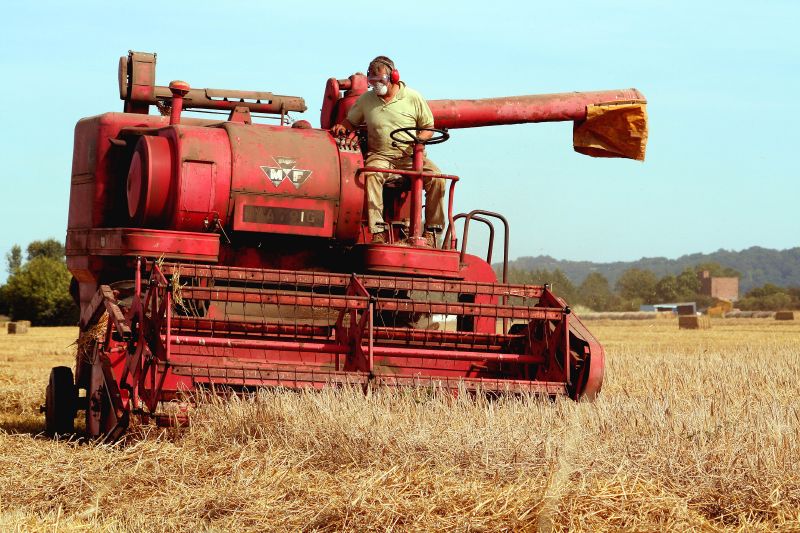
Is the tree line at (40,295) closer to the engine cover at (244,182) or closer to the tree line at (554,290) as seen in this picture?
the tree line at (554,290)

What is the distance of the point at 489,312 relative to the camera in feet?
25.3

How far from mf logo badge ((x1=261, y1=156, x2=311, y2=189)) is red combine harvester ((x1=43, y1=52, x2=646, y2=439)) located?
0.01 metres

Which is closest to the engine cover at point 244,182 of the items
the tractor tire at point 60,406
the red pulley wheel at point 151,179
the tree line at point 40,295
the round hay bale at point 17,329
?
the red pulley wheel at point 151,179

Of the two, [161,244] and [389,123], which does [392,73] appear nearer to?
[389,123]

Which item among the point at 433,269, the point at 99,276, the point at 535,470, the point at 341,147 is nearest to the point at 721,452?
the point at 535,470

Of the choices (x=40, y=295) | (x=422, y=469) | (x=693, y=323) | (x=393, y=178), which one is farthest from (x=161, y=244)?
(x=40, y=295)

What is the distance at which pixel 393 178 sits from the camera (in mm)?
8930

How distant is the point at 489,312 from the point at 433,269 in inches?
27.3

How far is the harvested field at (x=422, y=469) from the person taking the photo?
15.2 ft

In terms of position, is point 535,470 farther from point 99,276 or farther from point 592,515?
point 99,276

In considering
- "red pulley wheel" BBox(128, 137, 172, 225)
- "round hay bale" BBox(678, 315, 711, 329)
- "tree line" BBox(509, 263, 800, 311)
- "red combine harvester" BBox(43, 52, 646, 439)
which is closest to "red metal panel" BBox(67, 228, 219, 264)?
"red combine harvester" BBox(43, 52, 646, 439)

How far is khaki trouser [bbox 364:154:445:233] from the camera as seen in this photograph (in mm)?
8516

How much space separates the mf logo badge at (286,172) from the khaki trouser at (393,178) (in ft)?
1.68

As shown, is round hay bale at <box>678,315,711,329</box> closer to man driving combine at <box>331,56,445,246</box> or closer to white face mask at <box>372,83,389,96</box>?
man driving combine at <box>331,56,445,246</box>
